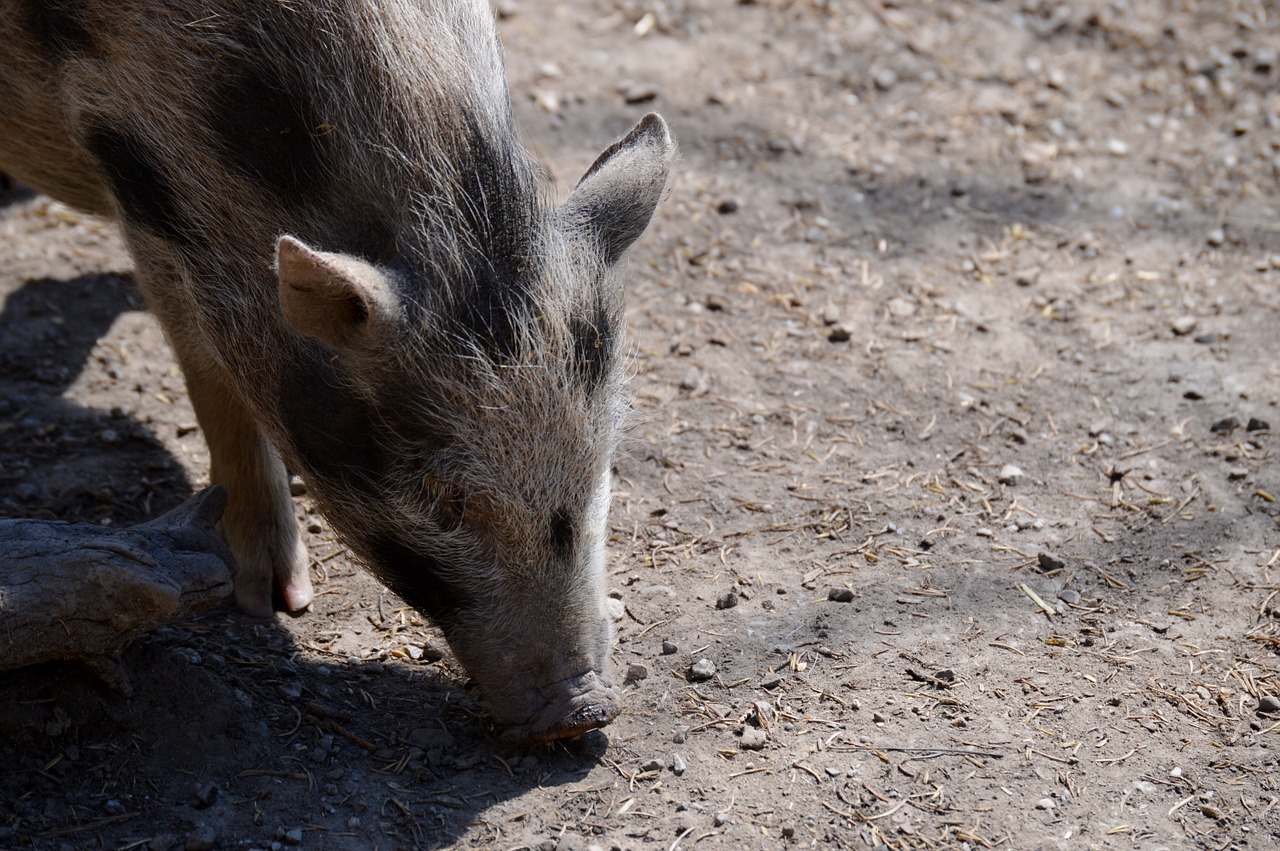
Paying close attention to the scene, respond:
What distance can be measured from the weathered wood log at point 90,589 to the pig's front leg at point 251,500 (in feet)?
2.68

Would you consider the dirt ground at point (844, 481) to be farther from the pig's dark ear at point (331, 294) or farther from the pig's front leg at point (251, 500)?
the pig's dark ear at point (331, 294)

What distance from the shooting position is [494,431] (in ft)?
10.2

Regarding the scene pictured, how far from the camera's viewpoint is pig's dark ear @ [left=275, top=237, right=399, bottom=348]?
2779mm

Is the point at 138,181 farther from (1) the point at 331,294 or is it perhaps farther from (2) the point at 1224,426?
(2) the point at 1224,426

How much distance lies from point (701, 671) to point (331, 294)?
1566 mm

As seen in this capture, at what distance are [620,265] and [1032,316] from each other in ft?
8.81

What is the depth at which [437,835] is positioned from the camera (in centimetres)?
304

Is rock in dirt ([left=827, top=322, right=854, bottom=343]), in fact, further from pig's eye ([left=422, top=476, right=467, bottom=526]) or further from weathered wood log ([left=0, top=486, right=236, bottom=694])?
weathered wood log ([left=0, top=486, right=236, bottom=694])

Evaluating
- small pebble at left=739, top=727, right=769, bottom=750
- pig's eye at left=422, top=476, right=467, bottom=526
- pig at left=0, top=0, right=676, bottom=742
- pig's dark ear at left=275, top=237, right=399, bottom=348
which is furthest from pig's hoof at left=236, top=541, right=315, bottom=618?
small pebble at left=739, top=727, right=769, bottom=750

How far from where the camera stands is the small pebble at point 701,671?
360 cm

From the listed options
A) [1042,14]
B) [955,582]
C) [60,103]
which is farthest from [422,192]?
[1042,14]

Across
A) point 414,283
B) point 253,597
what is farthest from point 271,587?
point 414,283

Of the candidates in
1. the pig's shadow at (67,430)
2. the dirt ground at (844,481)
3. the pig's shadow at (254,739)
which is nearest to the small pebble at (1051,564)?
the dirt ground at (844,481)

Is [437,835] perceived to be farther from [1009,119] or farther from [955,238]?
[1009,119]
